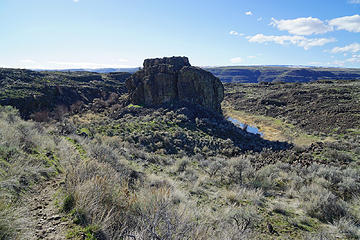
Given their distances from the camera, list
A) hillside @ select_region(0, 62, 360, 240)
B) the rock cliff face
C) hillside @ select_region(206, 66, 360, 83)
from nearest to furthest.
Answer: hillside @ select_region(0, 62, 360, 240) < the rock cliff face < hillside @ select_region(206, 66, 360, 83)

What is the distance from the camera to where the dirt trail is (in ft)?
8.67

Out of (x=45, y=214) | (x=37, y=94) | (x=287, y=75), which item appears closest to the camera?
(x=45, y=214)

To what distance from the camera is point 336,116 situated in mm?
30906

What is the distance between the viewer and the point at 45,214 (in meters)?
3.00

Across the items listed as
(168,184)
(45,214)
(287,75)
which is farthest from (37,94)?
(287,75)

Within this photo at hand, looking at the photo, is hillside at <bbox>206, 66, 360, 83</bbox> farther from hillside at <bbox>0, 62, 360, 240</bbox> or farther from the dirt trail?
the dirt trail

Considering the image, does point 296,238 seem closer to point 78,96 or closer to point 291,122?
point 291,122

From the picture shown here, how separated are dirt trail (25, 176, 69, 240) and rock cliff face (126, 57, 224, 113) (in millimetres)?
22547

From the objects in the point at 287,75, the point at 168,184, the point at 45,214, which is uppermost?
the point at 287,75

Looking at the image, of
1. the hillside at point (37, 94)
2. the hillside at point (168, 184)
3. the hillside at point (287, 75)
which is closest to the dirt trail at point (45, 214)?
the hillside at point (168, 184)

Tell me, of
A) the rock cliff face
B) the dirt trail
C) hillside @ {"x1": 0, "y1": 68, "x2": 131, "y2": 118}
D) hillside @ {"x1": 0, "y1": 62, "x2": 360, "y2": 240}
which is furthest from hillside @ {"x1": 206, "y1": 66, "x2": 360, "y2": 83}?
the dirt trail

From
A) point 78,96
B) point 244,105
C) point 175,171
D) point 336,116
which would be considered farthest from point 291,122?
point 78,96

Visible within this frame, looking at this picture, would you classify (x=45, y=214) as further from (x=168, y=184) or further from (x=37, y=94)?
(x=37, y=94)

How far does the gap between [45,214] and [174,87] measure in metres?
24.2
